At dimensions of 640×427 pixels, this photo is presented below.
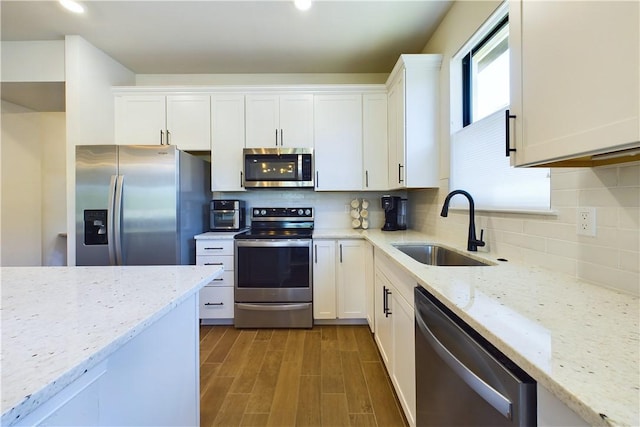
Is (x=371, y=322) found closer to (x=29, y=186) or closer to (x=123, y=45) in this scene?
(x=123, y=45)

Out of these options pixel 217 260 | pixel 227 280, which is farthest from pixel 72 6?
pixel 227 280

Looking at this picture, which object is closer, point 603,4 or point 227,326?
point 603,4

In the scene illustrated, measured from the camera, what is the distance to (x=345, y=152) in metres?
2.96

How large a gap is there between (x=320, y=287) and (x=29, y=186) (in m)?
4.26

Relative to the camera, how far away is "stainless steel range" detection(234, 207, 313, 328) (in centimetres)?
262

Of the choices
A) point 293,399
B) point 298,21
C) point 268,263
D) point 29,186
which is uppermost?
point 298,21

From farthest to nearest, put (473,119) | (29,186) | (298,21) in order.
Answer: (29,186) → (298,21) → (473,119)

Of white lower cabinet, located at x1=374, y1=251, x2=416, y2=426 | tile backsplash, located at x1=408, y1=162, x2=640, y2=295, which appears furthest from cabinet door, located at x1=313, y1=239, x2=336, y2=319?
tile backsplash, located at x1=408, y1=162, x2=640, y2=295

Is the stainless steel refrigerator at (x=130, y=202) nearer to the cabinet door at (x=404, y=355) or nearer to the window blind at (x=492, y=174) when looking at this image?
the cabinet door at (x=404, y=355)

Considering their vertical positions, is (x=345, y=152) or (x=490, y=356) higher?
(x=345, y=152)

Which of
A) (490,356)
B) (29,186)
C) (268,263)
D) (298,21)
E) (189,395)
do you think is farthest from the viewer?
(29,186)

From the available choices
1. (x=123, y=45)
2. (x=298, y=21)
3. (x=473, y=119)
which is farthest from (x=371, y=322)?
(x=123, y=45)

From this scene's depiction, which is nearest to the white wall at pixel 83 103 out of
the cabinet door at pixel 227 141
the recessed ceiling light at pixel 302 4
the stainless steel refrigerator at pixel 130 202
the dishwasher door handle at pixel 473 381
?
the stainless steel refrigerator at pixel 130 202

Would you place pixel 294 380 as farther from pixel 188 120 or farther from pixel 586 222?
pixel 188 120
